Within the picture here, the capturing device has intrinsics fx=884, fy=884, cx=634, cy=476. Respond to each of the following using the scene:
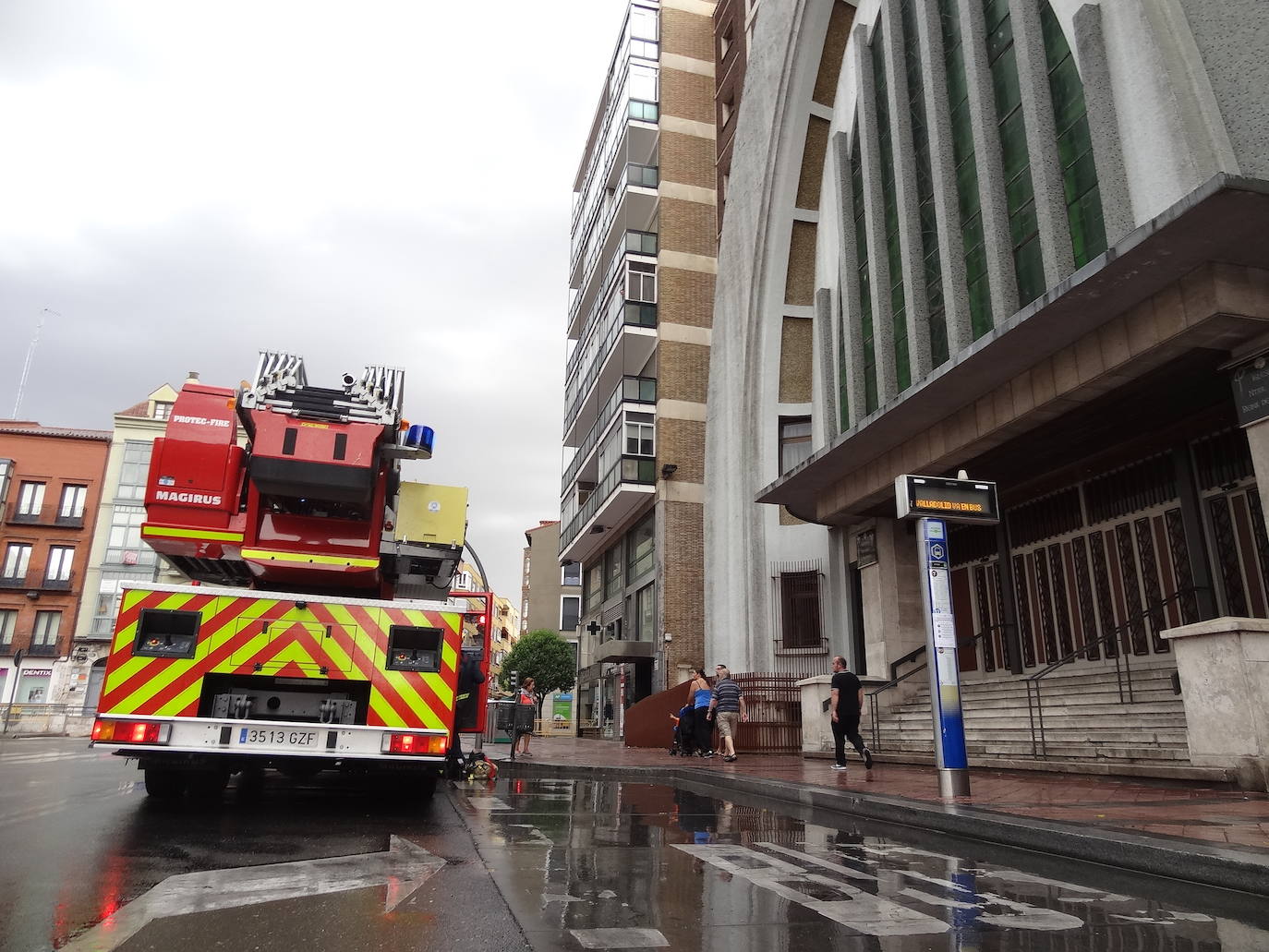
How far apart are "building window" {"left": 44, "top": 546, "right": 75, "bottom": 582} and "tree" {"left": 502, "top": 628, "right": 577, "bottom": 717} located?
25.1m

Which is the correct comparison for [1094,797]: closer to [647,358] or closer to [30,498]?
[647,358]

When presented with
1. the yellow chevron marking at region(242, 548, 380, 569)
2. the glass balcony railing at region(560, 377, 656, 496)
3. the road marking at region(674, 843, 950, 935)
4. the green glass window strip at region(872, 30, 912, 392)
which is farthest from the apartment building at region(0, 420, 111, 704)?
the road marking at region(674, 843, 950, 935)

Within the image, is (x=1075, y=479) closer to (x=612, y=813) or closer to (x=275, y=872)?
(x=612, y=813)

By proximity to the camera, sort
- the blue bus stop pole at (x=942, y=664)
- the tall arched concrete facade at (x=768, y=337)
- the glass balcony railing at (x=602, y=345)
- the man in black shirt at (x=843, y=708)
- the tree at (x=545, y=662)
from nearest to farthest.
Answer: the blue bus stop pole at (x=942, y=664) → the man in black shirt at (x=843, y=708) → the tall arched concrete facade at (x=768, y=337) → the glass balcony railing at (x=602, y=345) → the tree at (x=545, y=662)

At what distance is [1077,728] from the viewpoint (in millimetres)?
11227

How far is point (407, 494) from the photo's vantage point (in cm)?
861

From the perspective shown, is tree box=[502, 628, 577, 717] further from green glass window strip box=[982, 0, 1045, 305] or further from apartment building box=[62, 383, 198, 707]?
green glass window strip box=[982, 0, 1045, 305]

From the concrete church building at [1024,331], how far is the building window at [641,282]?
737 centimetres

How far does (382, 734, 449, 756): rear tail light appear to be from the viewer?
727cm

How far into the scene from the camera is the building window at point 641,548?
30.1 meters

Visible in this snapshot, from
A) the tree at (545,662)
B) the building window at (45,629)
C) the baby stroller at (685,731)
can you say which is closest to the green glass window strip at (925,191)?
the baby stroller at (685,731)

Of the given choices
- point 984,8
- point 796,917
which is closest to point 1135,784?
point 796,917

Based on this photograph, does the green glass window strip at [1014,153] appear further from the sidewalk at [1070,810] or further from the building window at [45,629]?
the building window at [45,629]

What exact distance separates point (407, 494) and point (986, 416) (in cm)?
887
